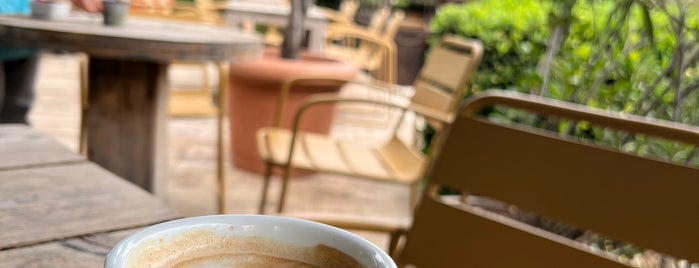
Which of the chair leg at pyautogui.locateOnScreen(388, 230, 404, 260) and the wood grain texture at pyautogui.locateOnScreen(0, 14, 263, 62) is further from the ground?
the wood grain texture at pyautogui.locateOnScreen(0, 14, 263, 62)

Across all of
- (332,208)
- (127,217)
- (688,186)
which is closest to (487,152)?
(688,186)

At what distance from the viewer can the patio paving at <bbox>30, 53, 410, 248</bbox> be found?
2.96 metres

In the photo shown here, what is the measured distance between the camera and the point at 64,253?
57 centimetres

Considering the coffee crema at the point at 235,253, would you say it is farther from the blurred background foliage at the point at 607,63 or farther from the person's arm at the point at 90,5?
the person's arm at the point at 90,5

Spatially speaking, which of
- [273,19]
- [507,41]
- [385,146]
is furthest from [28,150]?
[273,19]

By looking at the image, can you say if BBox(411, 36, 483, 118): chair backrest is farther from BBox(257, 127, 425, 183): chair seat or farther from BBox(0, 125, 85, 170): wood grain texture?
BBox(0, 125, 85, 170): wood grain texture

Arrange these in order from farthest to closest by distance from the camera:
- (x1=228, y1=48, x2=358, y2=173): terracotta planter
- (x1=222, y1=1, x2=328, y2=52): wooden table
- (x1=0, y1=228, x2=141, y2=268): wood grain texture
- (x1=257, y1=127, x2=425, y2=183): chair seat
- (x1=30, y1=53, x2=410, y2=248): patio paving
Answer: (x1=222, y1=1, x2=328, y2=52): wooden table, (x1=228, y1=48, x2=358, y2=173): terracotta planter, (x1=30, y1=53, x2=410, y2=248): patio paving, (x1=257, y1=127, x2=425, y2=183): chair seat, (x1=0, y1=228, x2=141, y2=268): wood grain texture

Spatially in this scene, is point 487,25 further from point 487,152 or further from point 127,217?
point 127,217

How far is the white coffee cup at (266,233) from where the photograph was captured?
1.38 feet

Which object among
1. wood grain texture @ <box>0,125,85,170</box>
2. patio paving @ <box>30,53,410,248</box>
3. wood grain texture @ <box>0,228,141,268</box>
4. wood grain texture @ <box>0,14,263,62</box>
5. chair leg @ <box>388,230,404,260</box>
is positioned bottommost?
patio paving @ <box>30,53,410,248</box>

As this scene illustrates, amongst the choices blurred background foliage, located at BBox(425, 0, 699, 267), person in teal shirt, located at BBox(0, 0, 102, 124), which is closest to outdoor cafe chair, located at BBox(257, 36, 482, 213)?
blurred background foliage, located at BBox(425, 0, 699, 267)

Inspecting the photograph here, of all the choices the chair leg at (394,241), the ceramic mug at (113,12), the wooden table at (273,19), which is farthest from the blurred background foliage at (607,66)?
the wooden table at (273,19)

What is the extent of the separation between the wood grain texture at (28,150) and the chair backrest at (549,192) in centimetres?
53

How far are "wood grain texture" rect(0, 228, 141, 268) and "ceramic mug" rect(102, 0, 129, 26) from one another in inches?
62.7
